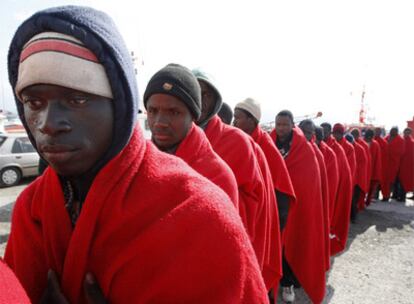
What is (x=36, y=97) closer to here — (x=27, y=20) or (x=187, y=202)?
(x=27, y=20)

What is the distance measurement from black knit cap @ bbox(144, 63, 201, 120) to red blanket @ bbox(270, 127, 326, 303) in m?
2.15

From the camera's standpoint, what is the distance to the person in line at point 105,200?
30.9 inches

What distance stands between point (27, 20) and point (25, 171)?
967cm

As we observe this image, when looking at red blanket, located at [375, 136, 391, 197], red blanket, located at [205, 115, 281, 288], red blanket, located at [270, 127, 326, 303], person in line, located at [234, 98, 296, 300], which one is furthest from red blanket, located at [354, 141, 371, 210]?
red blanket, located at [205, 115, 281, 288]

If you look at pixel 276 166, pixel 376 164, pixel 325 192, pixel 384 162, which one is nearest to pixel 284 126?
pixel 276 166

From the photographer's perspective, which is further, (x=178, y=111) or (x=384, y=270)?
(x=384, y=270)

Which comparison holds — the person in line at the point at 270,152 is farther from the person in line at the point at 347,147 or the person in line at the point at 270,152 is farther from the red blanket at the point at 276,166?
the person in line at the point at 347,147

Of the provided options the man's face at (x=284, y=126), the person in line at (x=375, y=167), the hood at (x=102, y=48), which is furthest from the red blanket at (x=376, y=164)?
the hood at (x=102, y=48)

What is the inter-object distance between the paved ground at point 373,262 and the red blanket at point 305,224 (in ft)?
1.72

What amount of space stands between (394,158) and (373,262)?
5289 millimetres

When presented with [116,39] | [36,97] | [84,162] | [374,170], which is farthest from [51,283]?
[374,170]

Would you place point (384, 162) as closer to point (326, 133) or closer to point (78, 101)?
point (326, 133)

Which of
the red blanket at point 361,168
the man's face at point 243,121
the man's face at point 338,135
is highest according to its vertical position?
the man's face at point 243,121

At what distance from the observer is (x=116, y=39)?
2.77 feet
